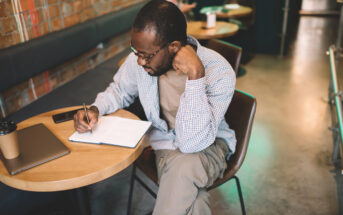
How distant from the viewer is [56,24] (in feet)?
9.78

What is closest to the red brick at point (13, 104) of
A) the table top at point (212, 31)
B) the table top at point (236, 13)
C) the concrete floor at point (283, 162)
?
the concrete floor at point (283, 162)

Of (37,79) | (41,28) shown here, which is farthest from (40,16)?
(37,79)

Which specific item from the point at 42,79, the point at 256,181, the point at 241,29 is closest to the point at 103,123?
the point at 256,181

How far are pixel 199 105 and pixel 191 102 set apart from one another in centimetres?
4

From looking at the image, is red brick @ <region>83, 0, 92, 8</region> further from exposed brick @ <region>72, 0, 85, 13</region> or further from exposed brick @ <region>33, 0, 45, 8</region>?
exposed brick @ <region>33, 0, 45, 8</region>

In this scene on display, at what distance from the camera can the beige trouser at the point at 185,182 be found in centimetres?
129

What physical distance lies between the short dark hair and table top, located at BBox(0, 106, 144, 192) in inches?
19.7

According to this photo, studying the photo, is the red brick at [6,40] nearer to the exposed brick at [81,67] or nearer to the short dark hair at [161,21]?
the exposed brick at [81,67]

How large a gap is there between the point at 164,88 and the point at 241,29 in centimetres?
387

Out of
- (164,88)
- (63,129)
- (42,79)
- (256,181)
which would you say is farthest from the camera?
(42,79)

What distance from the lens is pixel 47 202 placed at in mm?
1896

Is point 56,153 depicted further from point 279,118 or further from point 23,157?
point 279,118

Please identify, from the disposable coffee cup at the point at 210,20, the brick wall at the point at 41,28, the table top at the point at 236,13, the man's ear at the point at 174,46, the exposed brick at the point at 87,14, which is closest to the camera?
the man's ear at the point at 174,46

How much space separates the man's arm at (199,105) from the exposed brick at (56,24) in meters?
2.01
